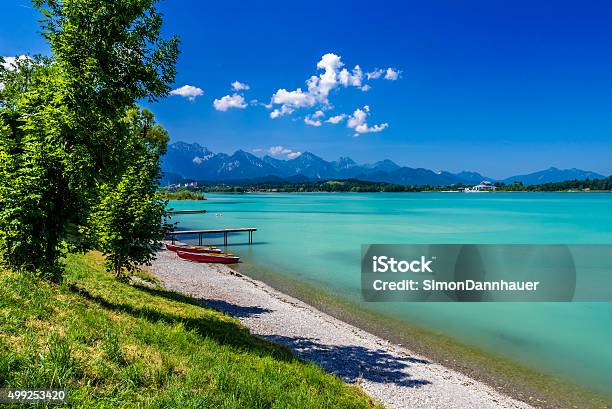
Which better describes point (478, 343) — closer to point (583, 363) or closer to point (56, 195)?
point (583, 363)

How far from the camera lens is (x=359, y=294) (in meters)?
27.1

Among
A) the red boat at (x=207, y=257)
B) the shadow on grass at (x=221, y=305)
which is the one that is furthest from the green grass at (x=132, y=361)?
the red boat at (x=207, y=257)

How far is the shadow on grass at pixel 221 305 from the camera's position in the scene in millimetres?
18312

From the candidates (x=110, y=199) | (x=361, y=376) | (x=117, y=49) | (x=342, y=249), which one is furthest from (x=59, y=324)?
(x=342, y=249)

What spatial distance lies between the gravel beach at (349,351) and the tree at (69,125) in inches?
358

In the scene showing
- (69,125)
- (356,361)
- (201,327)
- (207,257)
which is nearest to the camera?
(69,125)

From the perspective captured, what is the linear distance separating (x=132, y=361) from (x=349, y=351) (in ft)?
32.1

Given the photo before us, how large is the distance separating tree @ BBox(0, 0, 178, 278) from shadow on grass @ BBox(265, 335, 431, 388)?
9030 mm

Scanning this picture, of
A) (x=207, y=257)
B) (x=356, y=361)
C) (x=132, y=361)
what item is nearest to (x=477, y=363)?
(x=356, y=361)

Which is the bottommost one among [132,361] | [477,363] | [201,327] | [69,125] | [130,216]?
[477,363]

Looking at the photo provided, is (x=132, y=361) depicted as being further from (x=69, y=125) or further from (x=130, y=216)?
(x=130, y=216)

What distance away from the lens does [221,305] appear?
20094mm

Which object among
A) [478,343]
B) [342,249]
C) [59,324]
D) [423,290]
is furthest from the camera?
[342,249]

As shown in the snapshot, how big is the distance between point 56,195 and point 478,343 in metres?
19.4
